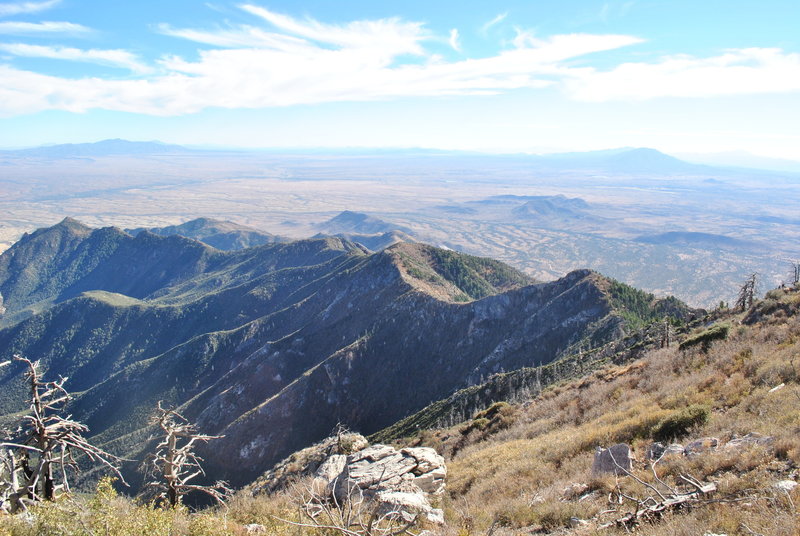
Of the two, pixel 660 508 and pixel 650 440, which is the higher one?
pixel 660 508

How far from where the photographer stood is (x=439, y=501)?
1892 centimetres

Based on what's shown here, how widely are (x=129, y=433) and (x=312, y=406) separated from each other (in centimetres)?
5549

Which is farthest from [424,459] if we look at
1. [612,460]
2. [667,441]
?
[667,441]

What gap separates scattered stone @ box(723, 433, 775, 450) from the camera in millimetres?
12908

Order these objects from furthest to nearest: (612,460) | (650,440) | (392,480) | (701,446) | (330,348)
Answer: (330,348)
(392,480)
(650,440)
(612,460)
(701,446)

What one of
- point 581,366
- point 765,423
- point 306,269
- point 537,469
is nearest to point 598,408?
point 537,469

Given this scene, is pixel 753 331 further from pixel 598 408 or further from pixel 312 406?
pixel 312 406

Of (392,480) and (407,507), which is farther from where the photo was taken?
(392,480)

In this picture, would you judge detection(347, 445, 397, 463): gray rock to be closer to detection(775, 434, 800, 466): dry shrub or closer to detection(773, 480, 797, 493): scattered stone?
detection(775, 434, 800, 466): dry shrub

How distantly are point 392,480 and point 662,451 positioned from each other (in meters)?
11.1

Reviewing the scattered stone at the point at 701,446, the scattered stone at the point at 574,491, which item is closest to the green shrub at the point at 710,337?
the scattered stone at the point at 701,446

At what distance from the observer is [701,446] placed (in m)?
14.4

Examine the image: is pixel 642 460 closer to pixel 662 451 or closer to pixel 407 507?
pixel 662 451

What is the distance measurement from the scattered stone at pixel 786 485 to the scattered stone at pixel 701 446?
11.2 feet
